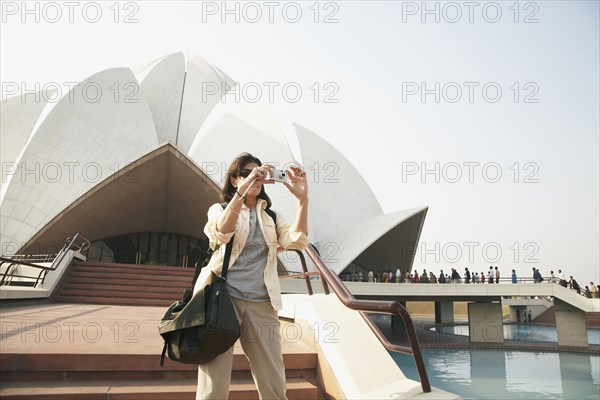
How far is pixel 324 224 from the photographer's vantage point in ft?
69.5

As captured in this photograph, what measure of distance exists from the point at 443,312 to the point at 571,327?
12.0 m

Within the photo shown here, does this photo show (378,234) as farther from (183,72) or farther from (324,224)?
(183,72)

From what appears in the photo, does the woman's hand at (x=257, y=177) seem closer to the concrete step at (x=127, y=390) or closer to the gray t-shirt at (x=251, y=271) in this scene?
the gray t-shirt at (x=251, y=271)

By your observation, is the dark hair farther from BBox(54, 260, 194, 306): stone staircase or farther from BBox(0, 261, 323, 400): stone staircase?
BBox(54, 260, 194, 306): stone staircase

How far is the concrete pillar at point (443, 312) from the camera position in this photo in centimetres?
2594

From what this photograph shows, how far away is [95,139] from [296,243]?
1758 cm

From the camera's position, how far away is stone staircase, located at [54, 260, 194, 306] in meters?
9.22

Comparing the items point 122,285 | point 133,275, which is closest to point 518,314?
point 133,275

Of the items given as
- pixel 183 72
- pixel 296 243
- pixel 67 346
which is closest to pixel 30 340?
pixel 67 346

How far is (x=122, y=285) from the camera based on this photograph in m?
10.3

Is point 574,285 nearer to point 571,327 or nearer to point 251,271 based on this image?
point 571,327

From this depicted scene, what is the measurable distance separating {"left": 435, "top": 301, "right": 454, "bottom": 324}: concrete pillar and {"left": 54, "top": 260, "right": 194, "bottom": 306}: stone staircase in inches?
759

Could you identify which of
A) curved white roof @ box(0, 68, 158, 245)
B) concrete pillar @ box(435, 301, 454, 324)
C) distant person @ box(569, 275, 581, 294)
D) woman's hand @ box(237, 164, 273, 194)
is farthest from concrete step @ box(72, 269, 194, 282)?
concrete pillar @ box(435, 301, 454, 324)

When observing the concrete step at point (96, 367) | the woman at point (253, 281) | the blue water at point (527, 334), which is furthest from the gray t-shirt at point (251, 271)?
the blue water at point (527, 334)
